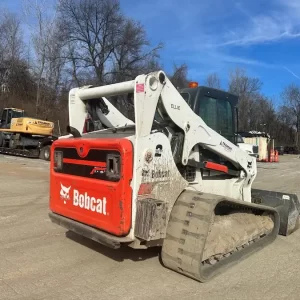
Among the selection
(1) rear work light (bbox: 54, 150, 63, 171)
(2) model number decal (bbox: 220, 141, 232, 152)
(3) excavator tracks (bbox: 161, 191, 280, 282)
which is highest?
(2) model number decal (bbox: 220, 141, 232, 152)

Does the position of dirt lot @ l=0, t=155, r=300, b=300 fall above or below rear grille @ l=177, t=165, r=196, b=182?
below

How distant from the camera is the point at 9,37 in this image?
43.0 meters

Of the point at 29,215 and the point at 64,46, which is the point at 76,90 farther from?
the point at 64,46

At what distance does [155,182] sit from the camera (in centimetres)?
410

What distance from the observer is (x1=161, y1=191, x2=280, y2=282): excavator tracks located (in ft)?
13.2

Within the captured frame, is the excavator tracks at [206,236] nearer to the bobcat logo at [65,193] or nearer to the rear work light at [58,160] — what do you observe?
the bobcat logo at [65,193]

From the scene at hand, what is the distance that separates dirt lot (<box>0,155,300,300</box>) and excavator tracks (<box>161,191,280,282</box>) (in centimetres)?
14

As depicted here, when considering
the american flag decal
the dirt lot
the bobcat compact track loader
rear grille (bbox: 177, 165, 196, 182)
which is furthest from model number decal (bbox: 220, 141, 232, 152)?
the american flag decal

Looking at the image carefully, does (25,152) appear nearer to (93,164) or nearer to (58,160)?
(58,160)

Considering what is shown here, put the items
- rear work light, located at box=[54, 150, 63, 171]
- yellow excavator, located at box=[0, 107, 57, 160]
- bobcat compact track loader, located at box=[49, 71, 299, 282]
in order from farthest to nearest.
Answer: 1. yellow excavator, located at box=[0, 107, 57, 160]
2. rear work light, located at box=[54, 150, 63, 171]
3. bobcat compact track loader, located at box=[49, 71, 299, 282]

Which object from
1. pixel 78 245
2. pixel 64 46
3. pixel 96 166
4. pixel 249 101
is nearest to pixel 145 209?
pixel 96 166

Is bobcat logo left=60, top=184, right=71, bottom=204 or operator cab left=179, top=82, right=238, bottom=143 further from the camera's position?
operator cab left=179, top=82, right=238, bottom=143

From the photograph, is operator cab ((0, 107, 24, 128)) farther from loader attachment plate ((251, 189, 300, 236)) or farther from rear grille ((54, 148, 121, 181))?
rear grille ((54, 148, 121, 181))

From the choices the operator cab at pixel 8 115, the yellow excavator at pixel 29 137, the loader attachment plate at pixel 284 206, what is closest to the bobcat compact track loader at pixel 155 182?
the loader attachment plate at pixel 284 206
